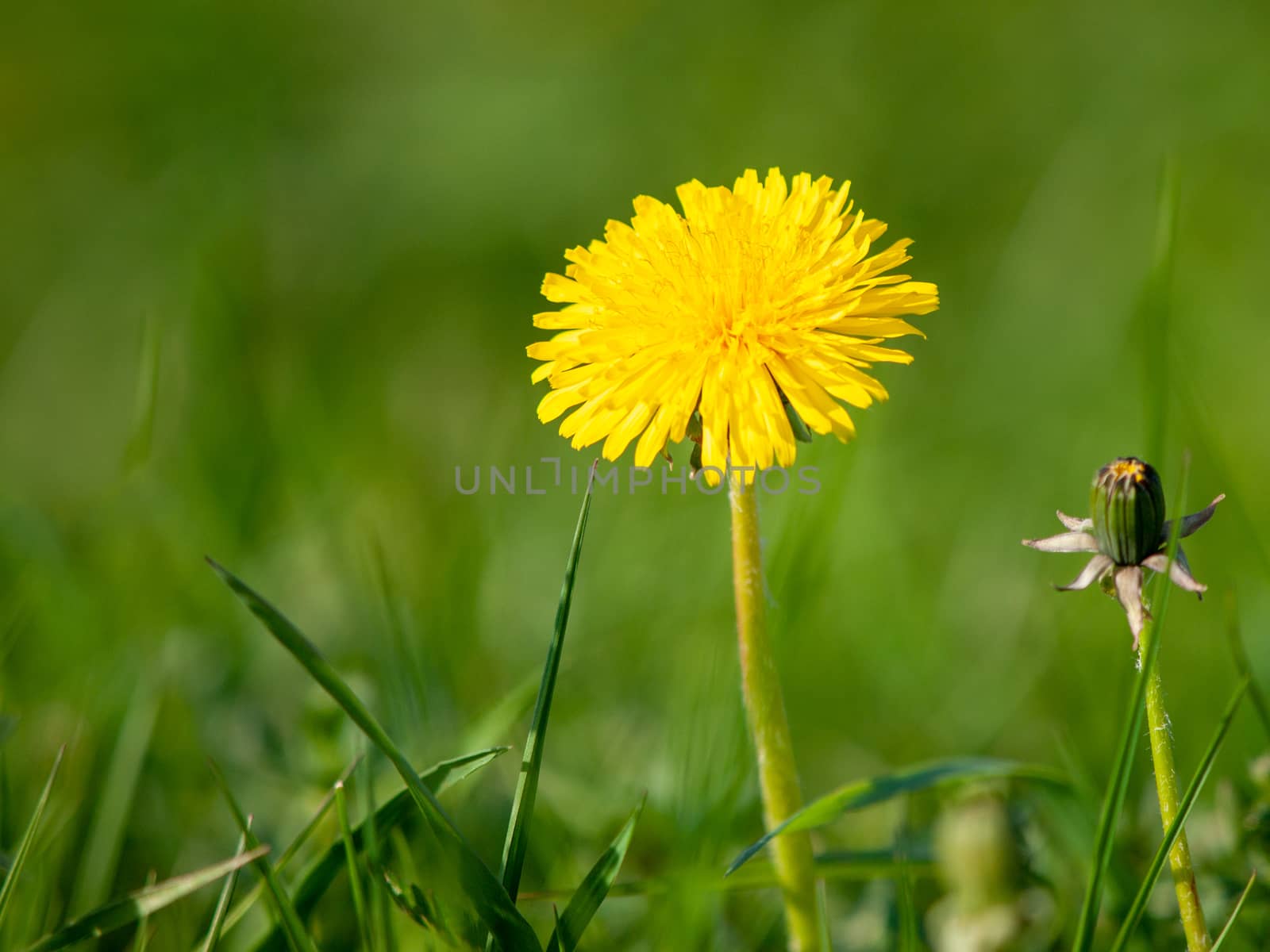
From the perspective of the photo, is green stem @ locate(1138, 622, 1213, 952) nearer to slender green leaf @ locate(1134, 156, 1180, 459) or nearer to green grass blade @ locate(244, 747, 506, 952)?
slender green leaf @ locate(1134, 156, 1180, 459)

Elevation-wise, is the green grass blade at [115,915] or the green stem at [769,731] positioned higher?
the green stem at [769,731]

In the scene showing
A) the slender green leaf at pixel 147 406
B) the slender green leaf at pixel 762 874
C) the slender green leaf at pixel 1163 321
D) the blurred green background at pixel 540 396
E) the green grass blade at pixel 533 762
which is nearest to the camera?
the green grass blade at pixel 533 762

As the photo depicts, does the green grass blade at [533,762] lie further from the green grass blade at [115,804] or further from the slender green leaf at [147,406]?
the slender green leaf at [147,406]

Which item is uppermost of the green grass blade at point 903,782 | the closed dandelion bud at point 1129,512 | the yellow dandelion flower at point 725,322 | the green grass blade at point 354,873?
the yellow dandelion flower at point 725,322

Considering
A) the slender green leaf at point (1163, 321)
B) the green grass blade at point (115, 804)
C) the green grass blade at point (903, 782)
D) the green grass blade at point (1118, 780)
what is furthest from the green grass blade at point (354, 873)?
the slender green leaf at point (1163, 321)

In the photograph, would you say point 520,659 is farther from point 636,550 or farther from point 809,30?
point 809,30

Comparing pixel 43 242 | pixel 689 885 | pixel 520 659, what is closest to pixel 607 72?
pixel 43 242
